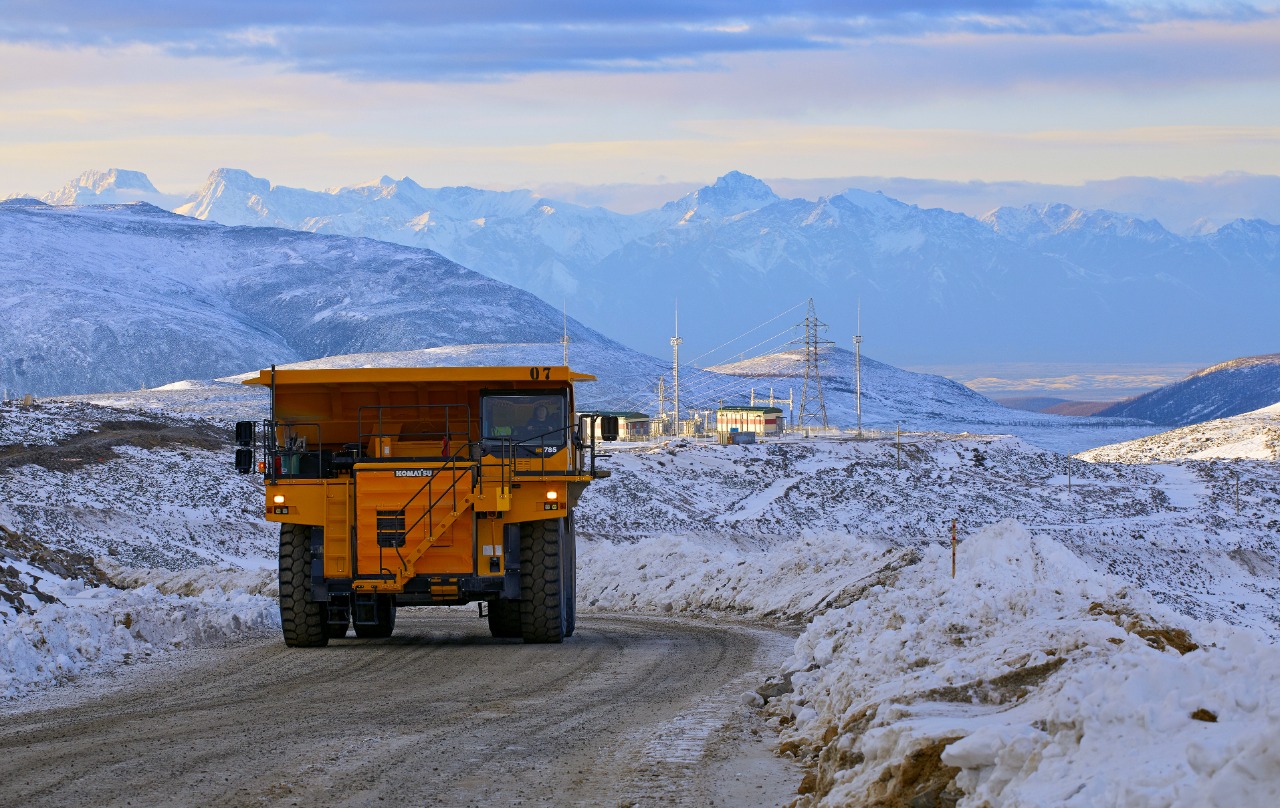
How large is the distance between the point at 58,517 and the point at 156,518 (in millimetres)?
4901

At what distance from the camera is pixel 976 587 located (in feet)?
46.7

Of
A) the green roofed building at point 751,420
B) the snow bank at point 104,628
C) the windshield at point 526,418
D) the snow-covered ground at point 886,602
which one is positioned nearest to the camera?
the snow-covered ground at point 886,602

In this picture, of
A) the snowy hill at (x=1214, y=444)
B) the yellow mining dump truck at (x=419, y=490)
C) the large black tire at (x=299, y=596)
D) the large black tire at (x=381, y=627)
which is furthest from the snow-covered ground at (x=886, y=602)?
the snowy hill at (x=1214, y=444)

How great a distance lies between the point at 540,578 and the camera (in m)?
20.9

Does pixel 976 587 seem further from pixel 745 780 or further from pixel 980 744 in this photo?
pixel 980 744

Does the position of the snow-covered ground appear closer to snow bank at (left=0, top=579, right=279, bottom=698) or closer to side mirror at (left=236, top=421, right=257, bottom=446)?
snow bank at (left=0, top=579, right=279, bottom=698)

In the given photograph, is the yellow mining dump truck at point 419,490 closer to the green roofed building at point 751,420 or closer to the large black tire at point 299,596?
the large black tire at point 299,596

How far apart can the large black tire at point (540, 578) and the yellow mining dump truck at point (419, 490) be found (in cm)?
2

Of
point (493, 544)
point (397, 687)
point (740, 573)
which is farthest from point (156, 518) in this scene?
point (397, 687)

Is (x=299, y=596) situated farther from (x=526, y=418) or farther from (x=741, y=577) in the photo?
(x=741, y=577)

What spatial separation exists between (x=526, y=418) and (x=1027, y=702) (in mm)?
12664

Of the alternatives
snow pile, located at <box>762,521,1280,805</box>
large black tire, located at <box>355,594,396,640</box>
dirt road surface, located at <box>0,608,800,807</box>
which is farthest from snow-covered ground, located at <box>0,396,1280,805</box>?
large black tire, located at <box>355,594,396,640</box>

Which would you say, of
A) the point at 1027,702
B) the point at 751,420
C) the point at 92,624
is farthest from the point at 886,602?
the point at 751,420

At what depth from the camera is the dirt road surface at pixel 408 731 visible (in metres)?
10.6
